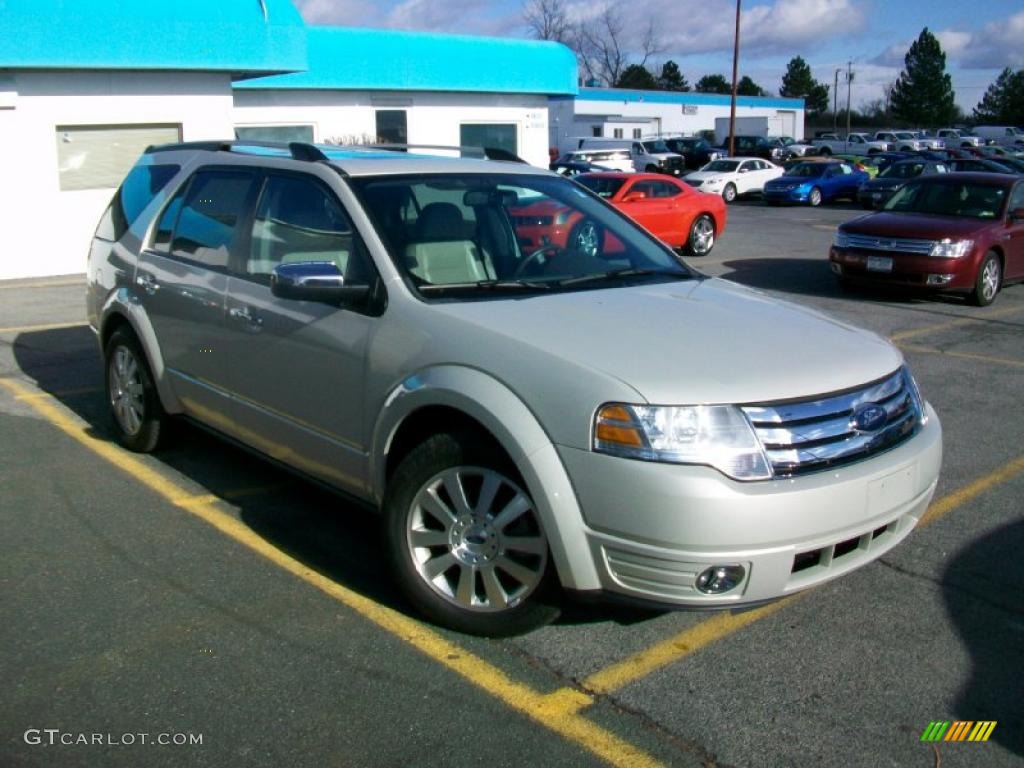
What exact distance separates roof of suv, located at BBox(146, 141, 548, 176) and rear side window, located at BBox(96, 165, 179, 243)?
0.95 feet

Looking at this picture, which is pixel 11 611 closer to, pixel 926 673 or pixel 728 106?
pixel 926 673

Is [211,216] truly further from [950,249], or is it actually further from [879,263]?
[950,249]

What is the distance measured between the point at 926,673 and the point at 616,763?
131 centimetres

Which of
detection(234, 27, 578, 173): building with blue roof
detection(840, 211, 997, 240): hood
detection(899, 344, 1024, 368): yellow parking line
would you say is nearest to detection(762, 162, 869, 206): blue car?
detection(234, 27, 578, 173): building with blue roof

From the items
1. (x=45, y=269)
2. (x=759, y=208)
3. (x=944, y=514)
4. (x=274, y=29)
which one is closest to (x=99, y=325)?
(x=944, y=514)

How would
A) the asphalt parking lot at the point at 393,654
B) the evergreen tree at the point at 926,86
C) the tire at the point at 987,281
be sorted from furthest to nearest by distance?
the evergreen tree at the point at 926,86
the tire at the point at 987,281
the asphalt parking lot at the point at 393,654

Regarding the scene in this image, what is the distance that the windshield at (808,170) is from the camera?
33062mm

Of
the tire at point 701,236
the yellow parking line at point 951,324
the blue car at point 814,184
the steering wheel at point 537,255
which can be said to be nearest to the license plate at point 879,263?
the yellow parking line at point 951,324

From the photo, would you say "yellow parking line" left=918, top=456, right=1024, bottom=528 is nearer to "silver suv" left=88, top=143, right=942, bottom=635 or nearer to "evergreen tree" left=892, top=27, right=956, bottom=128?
"silver suv" left=88, top=143, right=942, bottom=635

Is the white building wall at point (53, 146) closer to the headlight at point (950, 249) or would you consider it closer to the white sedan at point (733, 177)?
the headlight at point (950, 249)

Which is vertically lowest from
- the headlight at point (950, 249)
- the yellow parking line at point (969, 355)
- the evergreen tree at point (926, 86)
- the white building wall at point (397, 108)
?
the yellow parking line at point (969, 355)

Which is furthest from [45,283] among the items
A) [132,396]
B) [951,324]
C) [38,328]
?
[951,324]

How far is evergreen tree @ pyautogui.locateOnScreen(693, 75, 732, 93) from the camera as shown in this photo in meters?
111

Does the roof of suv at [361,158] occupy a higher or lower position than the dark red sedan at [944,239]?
higher
